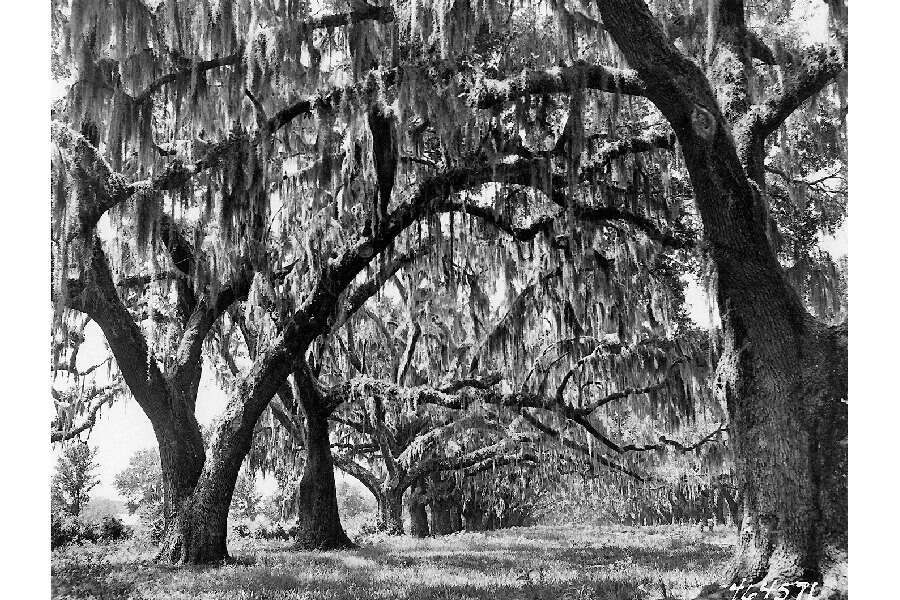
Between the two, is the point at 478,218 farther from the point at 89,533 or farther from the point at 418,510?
the point at 418,510

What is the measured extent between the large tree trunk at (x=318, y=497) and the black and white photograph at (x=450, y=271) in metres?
0.02

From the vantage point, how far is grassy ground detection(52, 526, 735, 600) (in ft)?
15.4

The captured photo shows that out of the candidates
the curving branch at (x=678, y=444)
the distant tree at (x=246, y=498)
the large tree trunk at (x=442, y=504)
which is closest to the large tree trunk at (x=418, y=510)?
the large tree trunk at (x=442, y=504)

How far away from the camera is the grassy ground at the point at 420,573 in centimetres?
469

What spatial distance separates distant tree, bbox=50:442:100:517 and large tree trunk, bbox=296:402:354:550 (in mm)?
1784

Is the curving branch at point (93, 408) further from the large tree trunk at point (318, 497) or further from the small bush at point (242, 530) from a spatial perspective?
the large tree trunk at point (318, 497)

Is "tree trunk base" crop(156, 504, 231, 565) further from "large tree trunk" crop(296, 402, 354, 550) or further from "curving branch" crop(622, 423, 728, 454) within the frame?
"curving branch" crop(622, 423, 728, 454)

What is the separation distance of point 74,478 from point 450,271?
348 centimetres

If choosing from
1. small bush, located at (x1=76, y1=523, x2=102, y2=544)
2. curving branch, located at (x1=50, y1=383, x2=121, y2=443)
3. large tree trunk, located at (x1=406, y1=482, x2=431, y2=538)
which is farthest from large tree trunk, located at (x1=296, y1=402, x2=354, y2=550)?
large tree trunk, located at (x1=406, y1=482, x2=431, y2=538)

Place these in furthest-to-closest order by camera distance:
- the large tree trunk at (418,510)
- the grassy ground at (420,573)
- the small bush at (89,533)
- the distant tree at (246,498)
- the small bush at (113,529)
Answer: the large tree trunk at (418,510) → the distant tree at (246,498) → the small bush at (113,529) → the small bush at (89,533) → the grassy ground at (420,573)

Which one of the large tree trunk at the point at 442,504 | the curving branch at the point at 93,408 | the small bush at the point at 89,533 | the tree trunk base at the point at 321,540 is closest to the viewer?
the small bush at the point at 89,533

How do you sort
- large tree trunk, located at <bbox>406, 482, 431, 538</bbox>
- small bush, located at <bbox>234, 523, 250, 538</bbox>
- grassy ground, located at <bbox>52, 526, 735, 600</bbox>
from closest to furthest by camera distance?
grassy ground, located at <bbox>52, 526, 735, 600</bbox> → small bush, located at <bbox>234, 523, 250, 538</bbox> → large tree trunk, located at <bbox>406, 482, 431, 538</bbox>

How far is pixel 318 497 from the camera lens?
6.80 metres
